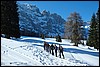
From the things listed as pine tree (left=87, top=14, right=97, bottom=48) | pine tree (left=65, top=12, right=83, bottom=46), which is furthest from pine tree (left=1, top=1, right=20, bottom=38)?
pine tree (left=87, top=14, right=97, bottom=48)

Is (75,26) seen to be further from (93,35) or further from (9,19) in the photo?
(9,19)

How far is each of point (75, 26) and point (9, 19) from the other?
1751 cm

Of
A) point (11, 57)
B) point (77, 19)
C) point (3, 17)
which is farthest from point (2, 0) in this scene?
point (11, 57)

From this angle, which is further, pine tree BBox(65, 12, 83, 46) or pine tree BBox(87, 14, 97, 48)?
pine tree BBox(65, 12, 83, 46)

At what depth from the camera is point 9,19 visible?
50844 millimetres

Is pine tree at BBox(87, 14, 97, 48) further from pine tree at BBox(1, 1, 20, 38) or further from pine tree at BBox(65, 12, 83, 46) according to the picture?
pine tree at BBox(1, 1, 20, 38)

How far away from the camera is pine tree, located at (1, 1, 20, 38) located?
4934 centimetres

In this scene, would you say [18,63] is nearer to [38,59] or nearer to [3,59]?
[3,59]

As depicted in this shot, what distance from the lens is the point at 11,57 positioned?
92.7 ft

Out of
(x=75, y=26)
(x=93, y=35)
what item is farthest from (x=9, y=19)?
(x=93, y=35)

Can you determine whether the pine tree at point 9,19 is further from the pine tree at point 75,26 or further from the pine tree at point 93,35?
the pine tree at point 93,35

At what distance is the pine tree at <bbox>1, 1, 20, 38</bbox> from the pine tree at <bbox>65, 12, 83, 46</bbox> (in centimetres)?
1490

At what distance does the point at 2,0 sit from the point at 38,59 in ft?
73.7

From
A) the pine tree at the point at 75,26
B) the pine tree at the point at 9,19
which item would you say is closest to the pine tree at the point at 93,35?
the pine tree at the point at 75,26
